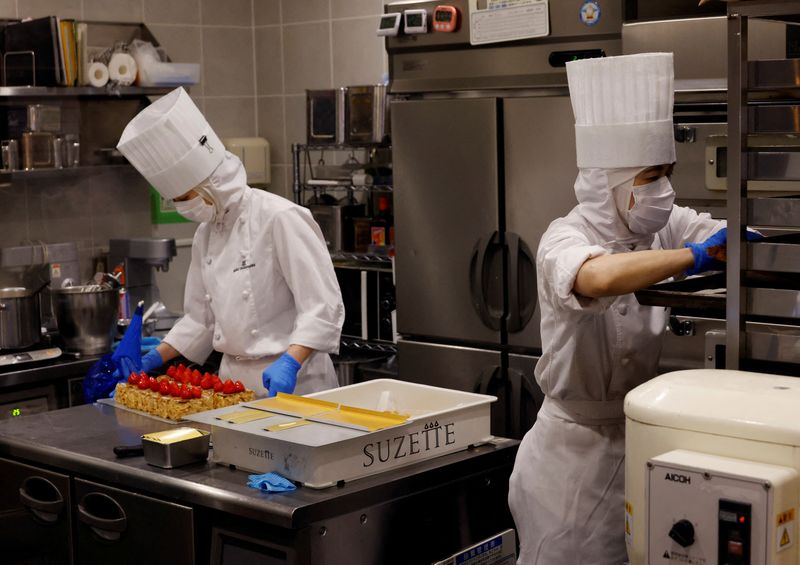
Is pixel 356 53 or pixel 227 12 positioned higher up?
→ pixel 227 12

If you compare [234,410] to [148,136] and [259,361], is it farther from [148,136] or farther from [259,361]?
[148,136]

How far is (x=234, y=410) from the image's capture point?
2.66 metres

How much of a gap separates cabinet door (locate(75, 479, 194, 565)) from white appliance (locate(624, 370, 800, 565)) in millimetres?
1106

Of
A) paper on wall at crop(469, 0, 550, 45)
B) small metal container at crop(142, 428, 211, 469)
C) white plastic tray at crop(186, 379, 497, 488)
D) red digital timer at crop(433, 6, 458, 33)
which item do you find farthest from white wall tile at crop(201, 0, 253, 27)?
small metal container at crop(142, 428, 211, 469)

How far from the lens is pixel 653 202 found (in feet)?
7.70

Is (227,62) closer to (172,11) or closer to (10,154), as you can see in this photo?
(172,11)

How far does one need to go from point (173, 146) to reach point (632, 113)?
1589 millimetres

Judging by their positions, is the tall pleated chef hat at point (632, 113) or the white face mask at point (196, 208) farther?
the white face mask at point (196, 208)

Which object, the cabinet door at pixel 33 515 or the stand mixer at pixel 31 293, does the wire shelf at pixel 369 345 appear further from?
the cabinet door at pixel 33 515

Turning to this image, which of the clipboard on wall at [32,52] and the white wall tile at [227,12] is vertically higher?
the white wall tile at [227,12]

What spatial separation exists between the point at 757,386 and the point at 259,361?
202cm

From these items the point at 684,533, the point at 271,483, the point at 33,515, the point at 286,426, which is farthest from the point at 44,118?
the point at 684,533

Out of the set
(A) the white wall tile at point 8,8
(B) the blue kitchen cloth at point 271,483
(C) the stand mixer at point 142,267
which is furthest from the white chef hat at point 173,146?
Answer: (A) the white wall tile at point 8,8

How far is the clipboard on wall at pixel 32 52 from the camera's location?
15.1 feet
